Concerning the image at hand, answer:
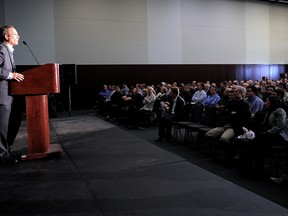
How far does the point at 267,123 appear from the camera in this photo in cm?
406

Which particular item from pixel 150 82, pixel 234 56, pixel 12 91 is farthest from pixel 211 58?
pixel 12 91

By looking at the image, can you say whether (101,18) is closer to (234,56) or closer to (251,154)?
(234,56)

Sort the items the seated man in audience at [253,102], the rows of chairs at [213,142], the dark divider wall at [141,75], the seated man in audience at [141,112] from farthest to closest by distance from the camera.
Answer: the dark divider wall at [141,75]
the seated man in audience at [141,112]
the seated man in audience at [253,102]
the rows of chairs at [213,142]

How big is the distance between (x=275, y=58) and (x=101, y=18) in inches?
452

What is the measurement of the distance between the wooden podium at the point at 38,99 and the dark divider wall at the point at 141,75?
705cm

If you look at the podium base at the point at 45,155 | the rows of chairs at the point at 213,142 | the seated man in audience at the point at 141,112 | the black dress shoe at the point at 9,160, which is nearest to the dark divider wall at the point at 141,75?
the seated man in audience at the point at 141,112

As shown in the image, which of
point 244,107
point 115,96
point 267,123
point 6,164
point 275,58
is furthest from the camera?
point 275,58

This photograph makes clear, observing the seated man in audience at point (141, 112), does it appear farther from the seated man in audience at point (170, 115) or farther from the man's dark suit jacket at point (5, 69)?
the man's dark suit jacket at point (5, 69)

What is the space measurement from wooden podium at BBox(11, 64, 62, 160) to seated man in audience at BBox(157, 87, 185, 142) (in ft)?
8.28

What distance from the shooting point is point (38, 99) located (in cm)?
366

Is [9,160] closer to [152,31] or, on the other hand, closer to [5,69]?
[5,69]

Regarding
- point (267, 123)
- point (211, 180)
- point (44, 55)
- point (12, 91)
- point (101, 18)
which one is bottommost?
point (211, 180)

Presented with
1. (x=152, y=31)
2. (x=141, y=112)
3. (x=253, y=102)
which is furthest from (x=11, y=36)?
(x=152, y=31)

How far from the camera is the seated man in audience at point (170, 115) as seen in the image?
5.87 metres
